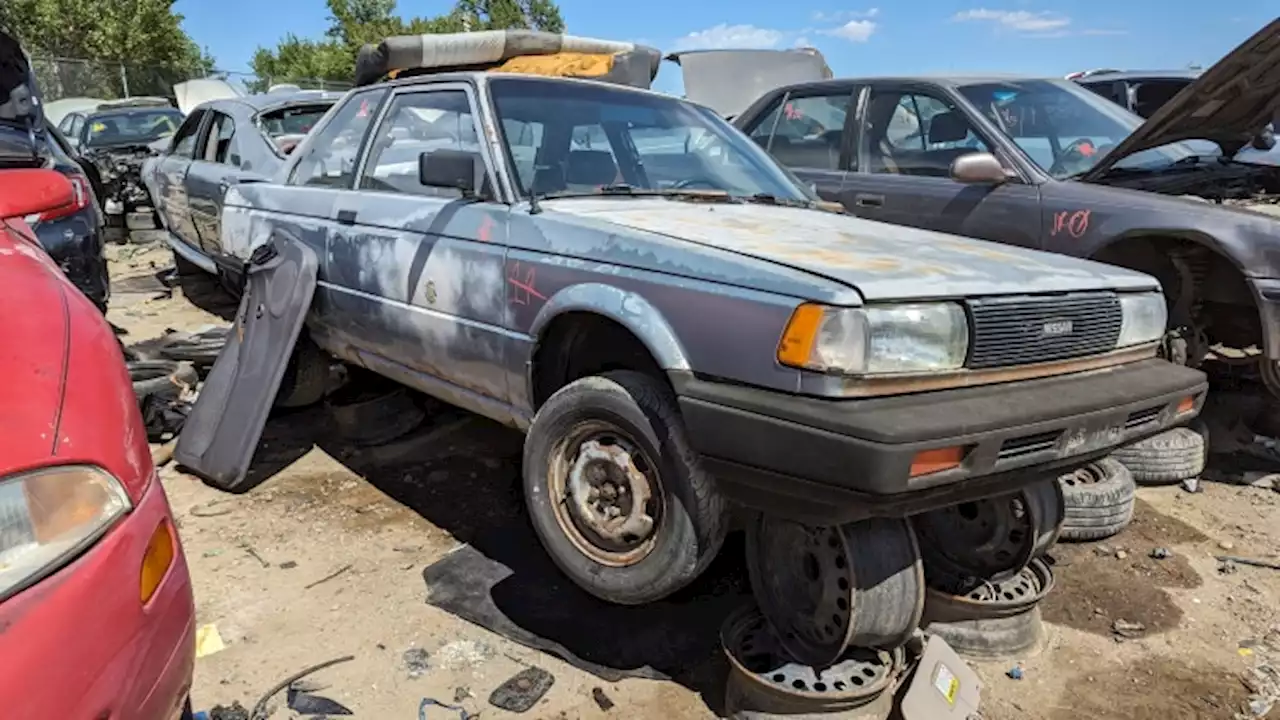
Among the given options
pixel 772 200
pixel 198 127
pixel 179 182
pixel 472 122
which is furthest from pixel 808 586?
pixel 198 127

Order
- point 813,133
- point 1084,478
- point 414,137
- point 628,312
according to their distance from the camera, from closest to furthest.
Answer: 1. point 628,312
2. point 1084,478
3. point 414,137
4. point 813,133

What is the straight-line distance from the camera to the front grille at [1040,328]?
7.53 ft

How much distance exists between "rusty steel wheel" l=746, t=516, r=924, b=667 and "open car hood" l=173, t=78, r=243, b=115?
22.1 meters

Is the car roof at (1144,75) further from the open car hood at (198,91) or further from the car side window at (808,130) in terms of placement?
the open car hood at (198,91)

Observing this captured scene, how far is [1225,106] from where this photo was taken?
437 cm

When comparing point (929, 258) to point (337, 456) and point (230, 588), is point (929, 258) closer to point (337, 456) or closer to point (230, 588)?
point (230, 588)

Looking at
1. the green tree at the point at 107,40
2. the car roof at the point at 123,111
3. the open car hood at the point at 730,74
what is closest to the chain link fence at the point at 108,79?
the green tree at the point at 107,40

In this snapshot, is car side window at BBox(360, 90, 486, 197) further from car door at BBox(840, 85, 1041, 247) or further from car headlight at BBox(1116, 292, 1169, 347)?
car door at BBox(840, 85, 1041, 247)

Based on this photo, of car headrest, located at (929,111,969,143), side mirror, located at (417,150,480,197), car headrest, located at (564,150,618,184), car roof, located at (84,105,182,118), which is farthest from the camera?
car roof, located at (84,105,182,118)

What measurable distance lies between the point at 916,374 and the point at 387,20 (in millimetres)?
51298

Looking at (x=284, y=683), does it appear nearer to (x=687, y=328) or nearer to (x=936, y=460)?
(x=687, y=328)

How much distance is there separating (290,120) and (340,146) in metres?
2.91

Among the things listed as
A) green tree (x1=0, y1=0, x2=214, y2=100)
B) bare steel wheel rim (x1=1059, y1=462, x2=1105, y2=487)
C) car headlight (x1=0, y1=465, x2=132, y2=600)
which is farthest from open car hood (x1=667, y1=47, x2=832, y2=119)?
green tree (x1=0, y1=0, x2=214, y2=100)

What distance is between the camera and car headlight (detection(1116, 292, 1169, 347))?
8.76 ft
